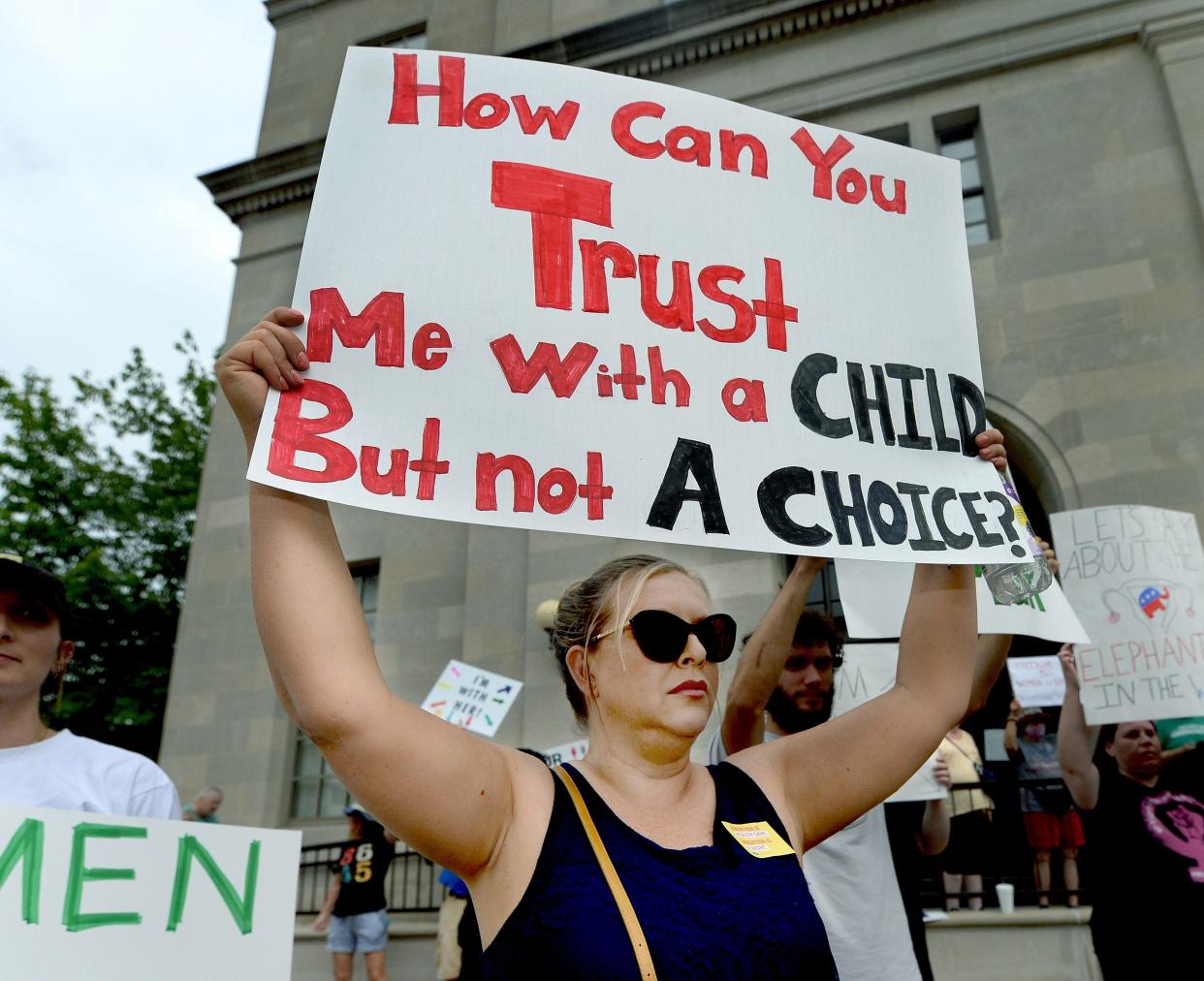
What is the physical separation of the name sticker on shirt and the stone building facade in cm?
778

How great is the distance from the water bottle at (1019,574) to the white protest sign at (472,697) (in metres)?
6.68

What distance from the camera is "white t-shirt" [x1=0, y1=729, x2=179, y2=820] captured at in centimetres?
255

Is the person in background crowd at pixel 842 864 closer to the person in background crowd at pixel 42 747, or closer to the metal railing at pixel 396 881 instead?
the person in background crowd at pixel 42 747

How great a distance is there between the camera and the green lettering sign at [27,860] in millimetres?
2146

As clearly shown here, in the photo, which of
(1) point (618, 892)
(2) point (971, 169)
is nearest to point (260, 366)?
(1) point (618, 892)

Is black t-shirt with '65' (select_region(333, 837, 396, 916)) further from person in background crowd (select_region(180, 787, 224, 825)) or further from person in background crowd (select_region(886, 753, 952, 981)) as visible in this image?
person in background crowd (select_region(886, 753, 952, 981))

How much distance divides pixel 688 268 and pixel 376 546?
10.7 metres

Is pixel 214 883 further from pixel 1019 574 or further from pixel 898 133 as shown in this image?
pixel 898 133

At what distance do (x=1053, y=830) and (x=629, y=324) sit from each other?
23.0 feet

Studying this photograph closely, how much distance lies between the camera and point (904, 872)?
348cm

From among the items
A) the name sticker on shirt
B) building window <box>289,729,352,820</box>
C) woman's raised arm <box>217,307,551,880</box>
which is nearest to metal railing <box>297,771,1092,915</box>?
building window <box>289,729,352,820</box>

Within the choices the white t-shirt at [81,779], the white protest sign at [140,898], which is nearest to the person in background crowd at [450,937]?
the white t-shirt at [81,779]

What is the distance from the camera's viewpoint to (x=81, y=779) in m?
2.62

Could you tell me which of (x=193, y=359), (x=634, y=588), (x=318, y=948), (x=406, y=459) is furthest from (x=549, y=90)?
(x=193, y=359)
